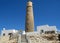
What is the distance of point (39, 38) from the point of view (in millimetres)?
31297

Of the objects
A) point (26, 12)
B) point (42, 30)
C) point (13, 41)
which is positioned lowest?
point (13, 41)

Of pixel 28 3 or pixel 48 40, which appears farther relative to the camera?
pixel 28 3

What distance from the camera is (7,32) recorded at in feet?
155

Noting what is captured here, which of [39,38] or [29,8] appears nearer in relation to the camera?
[39,38]

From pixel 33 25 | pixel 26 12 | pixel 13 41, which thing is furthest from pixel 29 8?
pixel 13 41

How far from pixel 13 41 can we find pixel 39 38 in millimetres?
4335

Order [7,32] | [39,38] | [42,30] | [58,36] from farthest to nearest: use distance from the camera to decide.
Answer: [7,32] → [42,30] → [58,36] → [39,38]

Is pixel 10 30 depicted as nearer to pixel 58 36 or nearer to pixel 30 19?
pixel 30 19

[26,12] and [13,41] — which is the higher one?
[26,12]

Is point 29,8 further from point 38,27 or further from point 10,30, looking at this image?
point 10,30

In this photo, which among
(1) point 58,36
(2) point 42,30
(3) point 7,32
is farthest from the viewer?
(3) point 7,32

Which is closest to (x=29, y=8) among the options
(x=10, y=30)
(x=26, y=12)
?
(x=26, y=12)

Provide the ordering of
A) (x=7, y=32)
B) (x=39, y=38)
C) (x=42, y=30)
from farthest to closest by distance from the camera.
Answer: (x=7, y=32), (x=42, y=30), (x=39, y=38)

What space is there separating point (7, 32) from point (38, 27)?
9.34 metres
